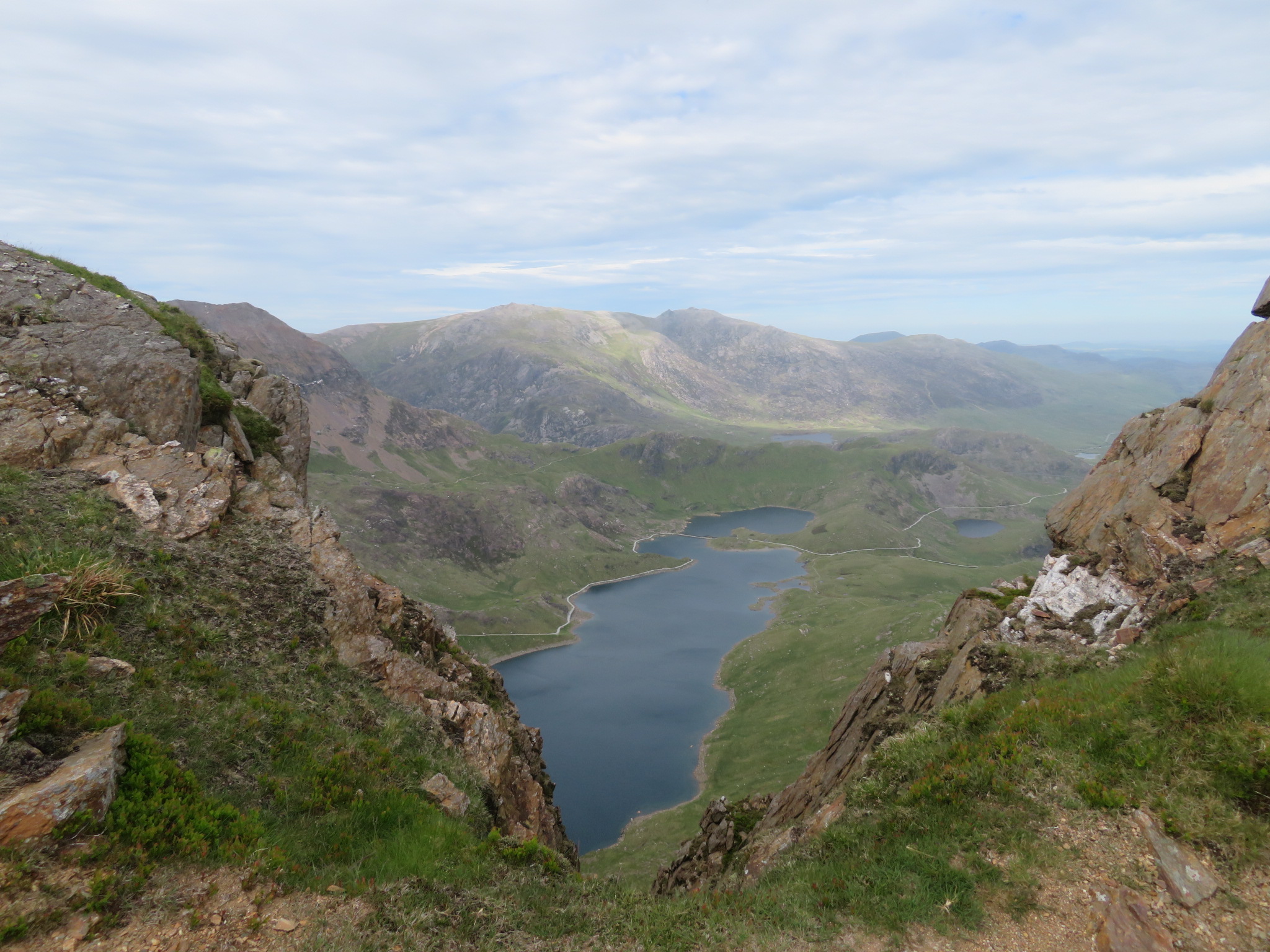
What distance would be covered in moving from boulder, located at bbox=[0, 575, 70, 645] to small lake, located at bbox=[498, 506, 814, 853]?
77844 millimetres

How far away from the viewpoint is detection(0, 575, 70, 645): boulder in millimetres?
13125

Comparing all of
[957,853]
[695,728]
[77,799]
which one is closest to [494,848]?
[77,799]

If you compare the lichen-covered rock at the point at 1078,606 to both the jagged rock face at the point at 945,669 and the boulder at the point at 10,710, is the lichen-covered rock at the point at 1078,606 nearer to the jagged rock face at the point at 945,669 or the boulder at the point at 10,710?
Result: the jagged rock face at the point at 945,669

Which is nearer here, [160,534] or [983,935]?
[983,935]

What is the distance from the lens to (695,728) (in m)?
125

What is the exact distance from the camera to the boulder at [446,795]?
17.3m

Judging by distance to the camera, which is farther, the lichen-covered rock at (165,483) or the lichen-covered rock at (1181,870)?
the lichen-covered rock at (165,483)

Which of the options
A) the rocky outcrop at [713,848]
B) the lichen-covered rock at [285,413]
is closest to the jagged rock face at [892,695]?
the rocky outcrop at [713,848]

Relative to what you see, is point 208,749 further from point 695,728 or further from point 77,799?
point 695,728

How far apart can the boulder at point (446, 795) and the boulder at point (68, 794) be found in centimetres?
805

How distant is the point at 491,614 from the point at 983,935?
18044 cm

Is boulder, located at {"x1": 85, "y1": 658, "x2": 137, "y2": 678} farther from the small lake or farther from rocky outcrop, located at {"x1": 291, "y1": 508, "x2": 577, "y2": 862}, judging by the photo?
the small lake

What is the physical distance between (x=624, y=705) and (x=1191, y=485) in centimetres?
12328

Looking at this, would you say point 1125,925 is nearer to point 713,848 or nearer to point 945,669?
point 945,669
